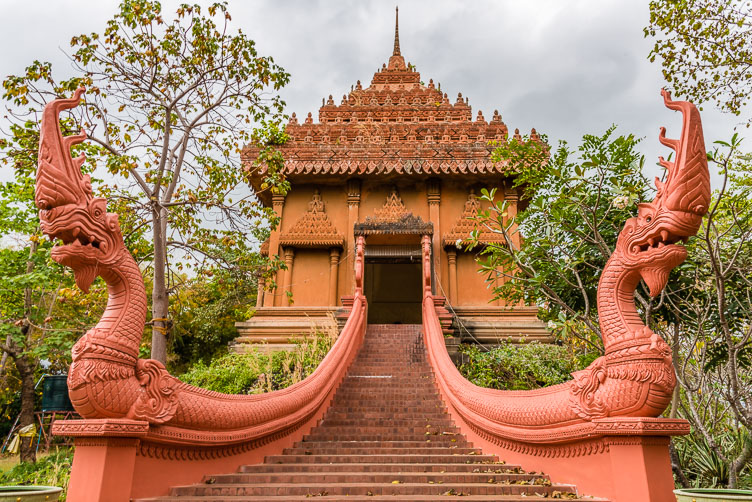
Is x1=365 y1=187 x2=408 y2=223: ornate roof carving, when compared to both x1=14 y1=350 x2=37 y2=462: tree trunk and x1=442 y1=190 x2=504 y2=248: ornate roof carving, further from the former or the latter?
x1=14 y1=350 x2=37 y2=462: tree trunk

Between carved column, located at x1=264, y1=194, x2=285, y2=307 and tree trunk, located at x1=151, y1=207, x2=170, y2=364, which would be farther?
carved column, located at x1=264, y1=194, x2=285, y2=307

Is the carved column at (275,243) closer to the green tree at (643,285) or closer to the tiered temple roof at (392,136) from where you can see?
the tiered temple roof at (392,136)

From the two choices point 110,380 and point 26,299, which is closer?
point 110,380

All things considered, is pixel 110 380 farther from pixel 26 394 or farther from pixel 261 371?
pixel 26 394

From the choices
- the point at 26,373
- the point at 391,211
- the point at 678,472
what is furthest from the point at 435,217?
the point at 26,373

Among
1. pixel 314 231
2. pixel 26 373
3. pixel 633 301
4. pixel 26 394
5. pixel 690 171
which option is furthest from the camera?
pixel 314 231

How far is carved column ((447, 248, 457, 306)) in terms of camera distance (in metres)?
12.1

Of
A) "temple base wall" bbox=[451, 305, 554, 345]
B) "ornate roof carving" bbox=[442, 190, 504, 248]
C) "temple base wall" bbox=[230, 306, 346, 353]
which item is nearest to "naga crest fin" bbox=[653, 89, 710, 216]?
"temple base wall" bbox=[451, 305, 554, 345]

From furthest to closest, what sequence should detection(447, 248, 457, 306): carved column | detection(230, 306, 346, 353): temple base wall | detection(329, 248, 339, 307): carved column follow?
detection(329, 248, 339, 307): carved column
detection(447, 248, 457, 306): carved column
detection(230, 306, 346, 353): temple base wall

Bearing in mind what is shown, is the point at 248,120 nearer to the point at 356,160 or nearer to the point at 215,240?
the point at 215,240

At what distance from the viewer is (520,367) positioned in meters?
8.09

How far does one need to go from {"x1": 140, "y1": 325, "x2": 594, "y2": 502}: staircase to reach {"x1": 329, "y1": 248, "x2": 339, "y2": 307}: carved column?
400cm

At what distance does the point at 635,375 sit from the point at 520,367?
5.39 metres

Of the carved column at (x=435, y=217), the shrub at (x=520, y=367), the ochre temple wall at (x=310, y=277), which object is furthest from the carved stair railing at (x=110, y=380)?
the carved column at (x=435, y=217)
